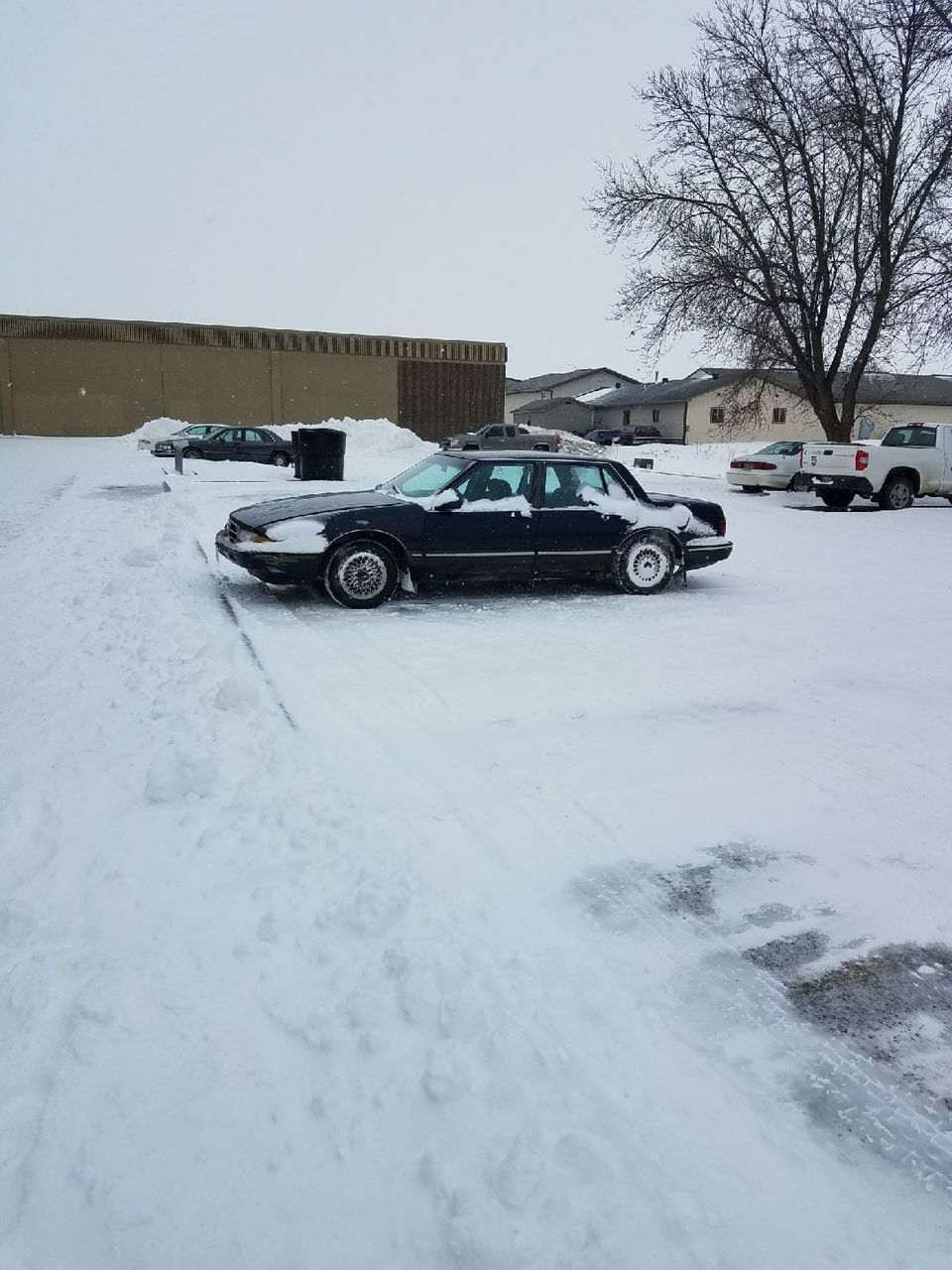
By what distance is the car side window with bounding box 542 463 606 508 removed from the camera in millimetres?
8164

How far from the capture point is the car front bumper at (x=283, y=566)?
7.45m

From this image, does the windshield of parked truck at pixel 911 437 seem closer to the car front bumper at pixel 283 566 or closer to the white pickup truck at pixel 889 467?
the white pickup truck at pixel 889 467

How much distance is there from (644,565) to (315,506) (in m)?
3.12

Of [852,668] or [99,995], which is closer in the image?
[99,995]

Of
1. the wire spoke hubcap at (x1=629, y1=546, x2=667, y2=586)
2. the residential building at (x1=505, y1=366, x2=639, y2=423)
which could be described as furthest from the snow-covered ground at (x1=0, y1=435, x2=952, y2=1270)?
the residential building at (x1=505, y1=366, x2=639, y2=423)

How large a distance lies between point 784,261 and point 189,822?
24108mm

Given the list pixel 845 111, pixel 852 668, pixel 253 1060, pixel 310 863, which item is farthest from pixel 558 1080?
pixel 845 111

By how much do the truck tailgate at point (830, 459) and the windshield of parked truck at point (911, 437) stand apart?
4.74 ft

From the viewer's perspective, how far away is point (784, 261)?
23.4 m

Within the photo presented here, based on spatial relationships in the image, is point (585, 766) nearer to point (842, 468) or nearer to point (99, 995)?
point (99, 995)

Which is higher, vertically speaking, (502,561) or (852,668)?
(502,561)

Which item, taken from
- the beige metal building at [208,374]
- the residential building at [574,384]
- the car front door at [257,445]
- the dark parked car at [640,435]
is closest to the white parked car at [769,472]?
the car front door at [257,445]

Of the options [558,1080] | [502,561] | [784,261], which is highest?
[784,261]

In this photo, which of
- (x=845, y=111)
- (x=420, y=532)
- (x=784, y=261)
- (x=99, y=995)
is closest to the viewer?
(x=99, y=995)
